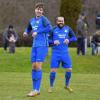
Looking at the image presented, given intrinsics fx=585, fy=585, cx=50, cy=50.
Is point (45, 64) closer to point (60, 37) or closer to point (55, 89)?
point (55, 89)

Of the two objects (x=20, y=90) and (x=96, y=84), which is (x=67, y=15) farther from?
(x=20, y=90)

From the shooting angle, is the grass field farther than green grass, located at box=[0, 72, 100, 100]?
Yes

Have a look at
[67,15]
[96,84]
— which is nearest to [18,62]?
[96,84]

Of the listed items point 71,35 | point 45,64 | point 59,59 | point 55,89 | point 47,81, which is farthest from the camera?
point 45,64

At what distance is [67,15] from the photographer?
135 ft

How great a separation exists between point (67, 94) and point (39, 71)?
3.86 feet

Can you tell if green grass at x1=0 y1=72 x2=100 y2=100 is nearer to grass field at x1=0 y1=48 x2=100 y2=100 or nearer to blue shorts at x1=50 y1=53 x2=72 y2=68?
grass field at x1=0 y1=48 x2=100 y2=100

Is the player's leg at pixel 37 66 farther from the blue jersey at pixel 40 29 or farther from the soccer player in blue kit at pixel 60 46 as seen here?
the soccer player in blue kit at pixel 60 46

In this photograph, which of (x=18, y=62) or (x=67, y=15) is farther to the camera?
(x=67, y=15)

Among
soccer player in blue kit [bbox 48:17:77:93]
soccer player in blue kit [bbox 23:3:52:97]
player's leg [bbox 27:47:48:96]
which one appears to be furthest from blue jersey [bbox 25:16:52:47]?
soccer player in blue kit [bbox 48:17:77:93]

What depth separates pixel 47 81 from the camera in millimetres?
19000

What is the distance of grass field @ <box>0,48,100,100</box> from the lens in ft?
46.6

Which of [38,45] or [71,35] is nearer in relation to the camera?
[38,45]

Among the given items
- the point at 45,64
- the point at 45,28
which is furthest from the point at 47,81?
the point at 45,64
